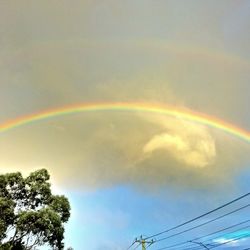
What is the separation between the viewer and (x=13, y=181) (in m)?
30.8

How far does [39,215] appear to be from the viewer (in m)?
29.4

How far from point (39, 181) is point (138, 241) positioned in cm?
1549

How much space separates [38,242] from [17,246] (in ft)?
5.42

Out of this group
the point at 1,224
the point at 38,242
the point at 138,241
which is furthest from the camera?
the point at 138,241

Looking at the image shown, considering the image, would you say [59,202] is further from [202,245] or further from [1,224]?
[202,245]

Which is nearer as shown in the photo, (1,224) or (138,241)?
(1,224)

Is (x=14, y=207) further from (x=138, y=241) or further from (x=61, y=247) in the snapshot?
(x=138, y=241)

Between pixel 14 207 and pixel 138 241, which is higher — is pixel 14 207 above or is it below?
below

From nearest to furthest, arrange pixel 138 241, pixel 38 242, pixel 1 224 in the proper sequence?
pixel 1 224 → pixel 38 242 → pixel 138 241

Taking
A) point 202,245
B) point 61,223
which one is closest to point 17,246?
point 61,223

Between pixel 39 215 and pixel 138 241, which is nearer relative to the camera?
pixel 39 215

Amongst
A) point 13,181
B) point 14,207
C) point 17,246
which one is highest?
point 13,181

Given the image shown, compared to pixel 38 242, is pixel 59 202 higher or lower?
higher

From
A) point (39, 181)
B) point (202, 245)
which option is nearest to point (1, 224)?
point (39, 181)
